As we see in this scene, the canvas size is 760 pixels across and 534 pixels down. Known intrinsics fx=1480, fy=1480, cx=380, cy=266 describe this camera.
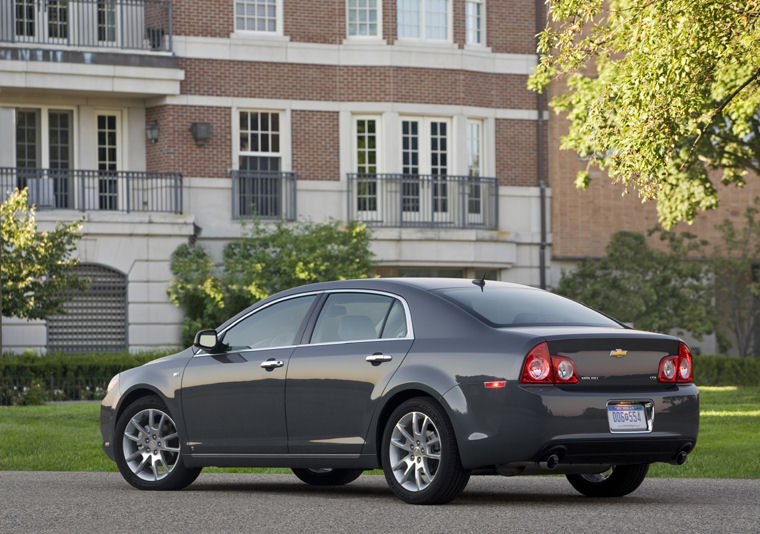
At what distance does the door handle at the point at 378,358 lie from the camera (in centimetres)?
958

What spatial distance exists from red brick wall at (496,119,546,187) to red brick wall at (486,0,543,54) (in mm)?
1616

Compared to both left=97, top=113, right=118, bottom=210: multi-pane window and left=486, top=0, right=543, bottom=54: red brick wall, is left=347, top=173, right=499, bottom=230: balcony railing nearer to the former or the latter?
left=486, top=0, right=543, bottom=54: red brick wall

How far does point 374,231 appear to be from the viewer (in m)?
30.7

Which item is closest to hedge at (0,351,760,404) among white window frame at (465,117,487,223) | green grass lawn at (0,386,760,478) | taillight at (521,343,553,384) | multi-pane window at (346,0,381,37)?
green grass lawn at (0,386,760,478)

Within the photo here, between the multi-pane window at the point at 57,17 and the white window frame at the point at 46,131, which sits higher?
the multi-pane window at the point at 57,17

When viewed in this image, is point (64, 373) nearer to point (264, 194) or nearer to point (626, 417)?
point (264, 194)

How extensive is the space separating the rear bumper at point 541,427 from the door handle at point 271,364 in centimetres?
166

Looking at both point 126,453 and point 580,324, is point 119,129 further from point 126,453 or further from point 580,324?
point 580,324

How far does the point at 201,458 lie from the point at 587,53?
7.06 m

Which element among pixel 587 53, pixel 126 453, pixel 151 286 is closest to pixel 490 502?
pixel 126 453

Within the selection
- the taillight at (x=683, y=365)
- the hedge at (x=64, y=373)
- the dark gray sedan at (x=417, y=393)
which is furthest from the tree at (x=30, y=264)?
the taillight at (x=683, y=365)

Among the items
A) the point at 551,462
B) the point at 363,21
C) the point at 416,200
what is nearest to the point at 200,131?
the point at 363,21

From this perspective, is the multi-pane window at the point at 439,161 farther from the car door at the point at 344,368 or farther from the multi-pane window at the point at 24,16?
the car door at the point at 344,368

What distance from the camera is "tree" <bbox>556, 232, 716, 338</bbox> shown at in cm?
3134
